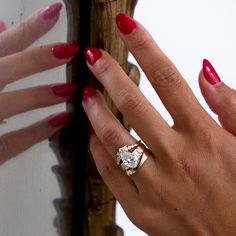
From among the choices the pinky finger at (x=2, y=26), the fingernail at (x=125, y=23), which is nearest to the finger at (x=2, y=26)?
the pinky finger at (x=2, y=26)

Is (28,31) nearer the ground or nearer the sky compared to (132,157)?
nearer the sky

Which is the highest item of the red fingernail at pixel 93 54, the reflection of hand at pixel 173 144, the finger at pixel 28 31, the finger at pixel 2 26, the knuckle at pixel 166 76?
the finger at pixel 2 26

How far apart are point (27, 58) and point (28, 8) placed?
0.04 meters

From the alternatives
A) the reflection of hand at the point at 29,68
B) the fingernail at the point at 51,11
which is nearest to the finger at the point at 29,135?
the reflection of hand at the point at 29,68

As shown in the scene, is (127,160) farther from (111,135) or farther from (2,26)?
(2,26)

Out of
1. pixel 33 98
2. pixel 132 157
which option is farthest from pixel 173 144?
pixel 33 98

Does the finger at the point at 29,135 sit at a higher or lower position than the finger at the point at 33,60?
lower

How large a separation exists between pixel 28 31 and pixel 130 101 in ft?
0.37

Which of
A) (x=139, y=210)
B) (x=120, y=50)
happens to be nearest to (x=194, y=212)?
(x=139, y=210)

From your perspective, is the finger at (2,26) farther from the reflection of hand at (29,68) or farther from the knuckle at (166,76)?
the knuckle at (166,76)

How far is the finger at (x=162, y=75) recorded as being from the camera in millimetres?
397

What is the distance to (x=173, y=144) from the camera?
40 cm

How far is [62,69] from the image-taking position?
432mm

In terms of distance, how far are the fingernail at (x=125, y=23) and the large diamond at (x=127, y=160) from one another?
0.11 m
